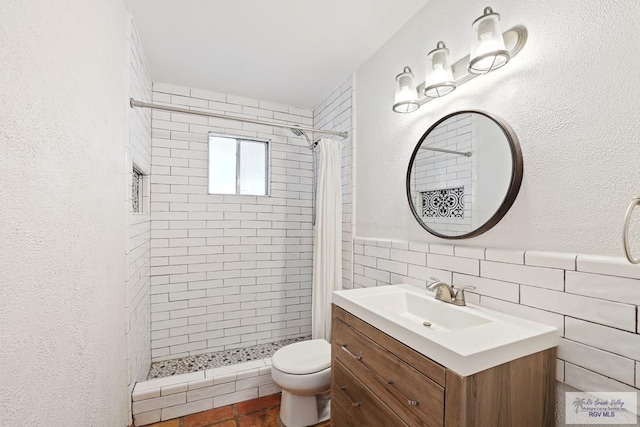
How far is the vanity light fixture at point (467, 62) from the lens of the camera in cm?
117

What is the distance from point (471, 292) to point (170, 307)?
8.33 ft

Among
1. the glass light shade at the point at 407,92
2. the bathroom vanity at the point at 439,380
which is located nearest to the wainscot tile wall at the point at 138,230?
the bathroom vanity at the point at 439,380

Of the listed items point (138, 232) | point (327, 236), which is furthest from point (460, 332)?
point (138, 232)

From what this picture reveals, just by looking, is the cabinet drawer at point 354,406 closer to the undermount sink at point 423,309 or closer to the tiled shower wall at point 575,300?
the undermount sink at point 423,309

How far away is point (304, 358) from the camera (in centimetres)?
192

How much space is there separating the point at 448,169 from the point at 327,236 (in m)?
1.14

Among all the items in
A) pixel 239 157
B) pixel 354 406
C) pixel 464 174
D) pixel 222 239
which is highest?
pixel 239 157

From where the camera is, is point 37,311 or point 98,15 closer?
point 37,311

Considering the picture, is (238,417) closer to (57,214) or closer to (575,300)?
(57,214)

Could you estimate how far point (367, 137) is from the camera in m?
2.22

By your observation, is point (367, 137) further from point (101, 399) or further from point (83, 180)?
point (101, 399)

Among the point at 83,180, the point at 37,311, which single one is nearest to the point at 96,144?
the point at 83,180

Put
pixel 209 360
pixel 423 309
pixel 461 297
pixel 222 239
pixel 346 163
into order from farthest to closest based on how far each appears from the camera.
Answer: pixel 222 239 → pixel 209 360 → pixel 346 163 → pixel 423 309 → pixel 461 297

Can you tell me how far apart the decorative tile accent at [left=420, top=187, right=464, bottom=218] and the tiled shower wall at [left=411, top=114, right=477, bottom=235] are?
1cm
